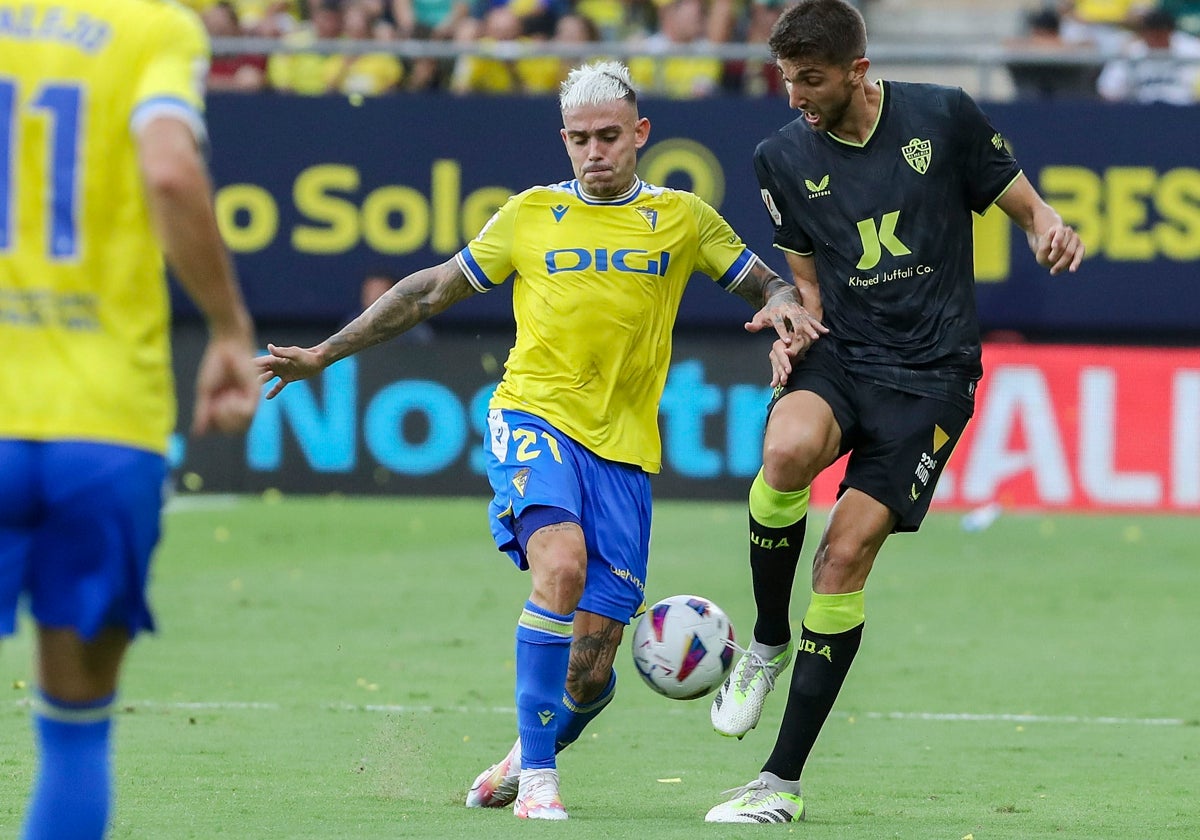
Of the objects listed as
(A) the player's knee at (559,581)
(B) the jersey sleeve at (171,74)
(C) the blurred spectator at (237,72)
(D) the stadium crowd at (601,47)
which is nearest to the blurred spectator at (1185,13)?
(D) the stadium crowd at (601,47)

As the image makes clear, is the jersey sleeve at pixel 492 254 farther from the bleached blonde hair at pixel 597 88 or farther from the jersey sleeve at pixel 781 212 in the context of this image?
the jersey sleeve at pixel 781 212

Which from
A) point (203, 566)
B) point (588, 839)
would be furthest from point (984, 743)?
point (203, 566)

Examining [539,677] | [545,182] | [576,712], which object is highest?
[539,677]

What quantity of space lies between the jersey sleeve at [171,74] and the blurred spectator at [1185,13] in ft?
52.4

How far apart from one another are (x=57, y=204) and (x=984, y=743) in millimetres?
4809

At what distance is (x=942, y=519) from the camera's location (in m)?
15.2

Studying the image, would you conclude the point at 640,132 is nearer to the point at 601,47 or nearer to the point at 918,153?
the point at 918,153

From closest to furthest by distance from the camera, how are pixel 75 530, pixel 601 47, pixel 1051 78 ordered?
pixel 75 530, pixel 601 47, pixel 1051 78

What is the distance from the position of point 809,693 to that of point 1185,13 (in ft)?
47.3

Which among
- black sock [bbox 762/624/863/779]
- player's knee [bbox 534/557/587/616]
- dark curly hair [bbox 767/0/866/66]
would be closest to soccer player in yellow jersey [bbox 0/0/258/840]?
player's knee [bbox 534/557/587/616]

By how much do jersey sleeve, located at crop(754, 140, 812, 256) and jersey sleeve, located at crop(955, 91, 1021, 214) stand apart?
0.54 meters

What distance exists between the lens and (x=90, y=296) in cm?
360

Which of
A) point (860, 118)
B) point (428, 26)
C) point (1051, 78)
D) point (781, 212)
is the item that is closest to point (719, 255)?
point (781, 212)

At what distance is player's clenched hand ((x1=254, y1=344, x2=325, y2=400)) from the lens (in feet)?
18.8
